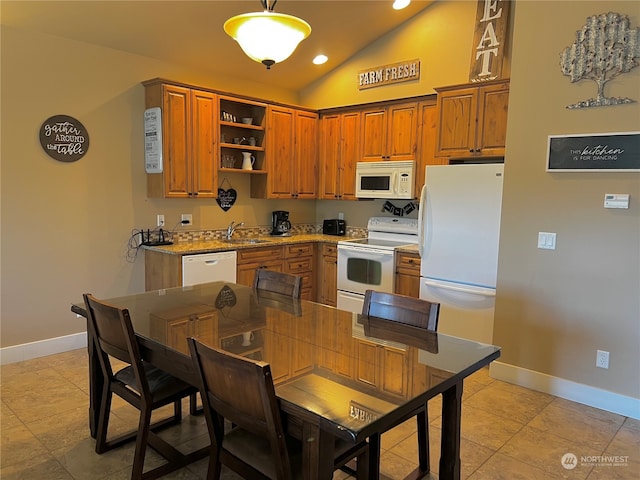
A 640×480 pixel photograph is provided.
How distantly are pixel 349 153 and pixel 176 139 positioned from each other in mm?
2025

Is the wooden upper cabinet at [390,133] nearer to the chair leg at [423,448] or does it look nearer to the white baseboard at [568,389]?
the white baseboard at [568,389]

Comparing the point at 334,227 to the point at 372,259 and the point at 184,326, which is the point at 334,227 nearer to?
the point at 372,259

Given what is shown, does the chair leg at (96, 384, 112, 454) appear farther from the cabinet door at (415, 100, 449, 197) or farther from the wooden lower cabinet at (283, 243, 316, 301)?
the cabinet door at (415, 100, 449, 197)

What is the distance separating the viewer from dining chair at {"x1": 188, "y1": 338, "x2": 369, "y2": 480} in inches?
58.3

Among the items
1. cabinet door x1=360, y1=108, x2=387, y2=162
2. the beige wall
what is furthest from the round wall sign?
the beige wall

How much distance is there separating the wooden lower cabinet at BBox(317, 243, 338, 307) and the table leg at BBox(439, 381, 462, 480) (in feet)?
10.4

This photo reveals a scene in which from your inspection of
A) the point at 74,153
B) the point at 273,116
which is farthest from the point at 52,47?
the point at 273,116

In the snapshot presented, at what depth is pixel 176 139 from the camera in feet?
14.1

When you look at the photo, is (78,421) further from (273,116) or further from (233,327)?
(273,116)

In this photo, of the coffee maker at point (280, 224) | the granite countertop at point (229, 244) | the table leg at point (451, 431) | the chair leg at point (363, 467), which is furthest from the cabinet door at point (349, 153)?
the chair leg at point (363, 467)

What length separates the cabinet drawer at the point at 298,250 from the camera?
507cm

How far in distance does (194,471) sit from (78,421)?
99 cm

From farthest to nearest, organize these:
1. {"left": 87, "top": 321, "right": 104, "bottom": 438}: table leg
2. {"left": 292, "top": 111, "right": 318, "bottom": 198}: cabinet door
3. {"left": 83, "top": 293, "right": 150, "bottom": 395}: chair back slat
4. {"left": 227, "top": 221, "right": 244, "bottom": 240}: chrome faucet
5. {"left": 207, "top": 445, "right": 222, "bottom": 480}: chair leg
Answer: {"left": 292, "top": 111, "right": 318, "bottom": 198}: cabinet door
{"left": 227, "top": 221, "right": 244, "bottom": 240}: chrome faucet
{"left": 87, "top": 321, "right": 104, "bottom": 438}: table leg
{"left": 83, "top": 293, "right": 150, "bottom": 395}: chair back slat
{"left": 207, "top": 445, "right": 222, "bottom": 480}: chair leg

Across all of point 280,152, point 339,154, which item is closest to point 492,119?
point 339,154
